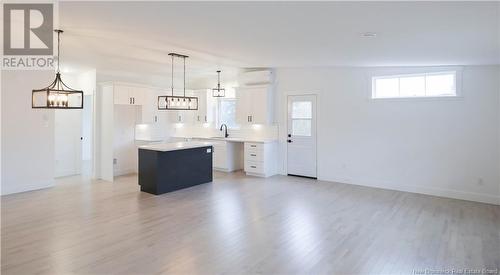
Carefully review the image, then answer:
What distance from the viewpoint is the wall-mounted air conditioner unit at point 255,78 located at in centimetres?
766

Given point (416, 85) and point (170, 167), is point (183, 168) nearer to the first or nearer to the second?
point (170, 167)

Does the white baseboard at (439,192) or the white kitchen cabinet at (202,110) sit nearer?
the white baseboard at (439,192)

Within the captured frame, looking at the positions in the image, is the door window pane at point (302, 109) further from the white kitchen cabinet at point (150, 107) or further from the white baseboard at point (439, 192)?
the white kitchen cabinet at point (150, 107)

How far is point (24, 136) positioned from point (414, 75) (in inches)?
303

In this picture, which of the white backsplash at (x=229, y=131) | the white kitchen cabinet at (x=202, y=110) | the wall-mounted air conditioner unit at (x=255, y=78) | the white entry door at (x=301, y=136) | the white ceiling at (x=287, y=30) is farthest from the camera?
the white kitchen cabinet at (x=202, y=110)

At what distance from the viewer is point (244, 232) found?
3939 mm

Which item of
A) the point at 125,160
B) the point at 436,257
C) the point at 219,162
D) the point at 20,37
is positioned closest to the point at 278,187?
the point at 219,162

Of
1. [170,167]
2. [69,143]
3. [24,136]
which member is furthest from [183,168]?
[69,143]

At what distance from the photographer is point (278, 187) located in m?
6.49

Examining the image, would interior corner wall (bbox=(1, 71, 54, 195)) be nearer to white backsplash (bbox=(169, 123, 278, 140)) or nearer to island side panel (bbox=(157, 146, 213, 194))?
island side panel (bbox=(157, 146, 213, 194))

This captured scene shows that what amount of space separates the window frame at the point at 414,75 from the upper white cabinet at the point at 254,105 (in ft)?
7.99

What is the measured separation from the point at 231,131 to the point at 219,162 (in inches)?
40.7

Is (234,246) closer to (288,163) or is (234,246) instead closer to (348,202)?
(348,202)

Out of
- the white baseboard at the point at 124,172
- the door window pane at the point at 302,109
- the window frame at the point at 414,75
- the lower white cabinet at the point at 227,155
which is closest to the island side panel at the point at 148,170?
the white baseboard at the point at 124,172
